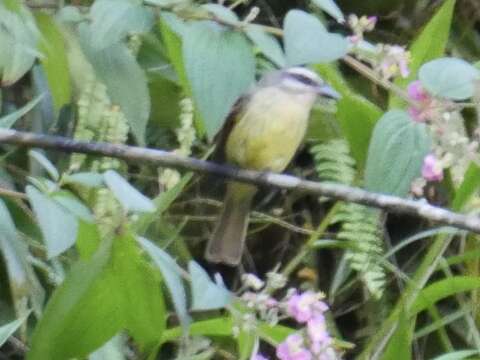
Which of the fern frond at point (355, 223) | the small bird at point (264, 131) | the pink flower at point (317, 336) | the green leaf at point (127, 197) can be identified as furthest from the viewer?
the small bird at point (264, 131)

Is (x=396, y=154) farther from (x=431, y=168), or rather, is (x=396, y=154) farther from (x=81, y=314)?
(x=81, y=314)

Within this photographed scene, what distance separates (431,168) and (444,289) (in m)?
0.60

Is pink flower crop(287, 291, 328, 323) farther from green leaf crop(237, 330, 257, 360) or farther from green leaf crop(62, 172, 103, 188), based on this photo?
green leaf crop(62, 172, 103, 188)

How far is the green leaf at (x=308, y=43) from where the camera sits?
117 cm

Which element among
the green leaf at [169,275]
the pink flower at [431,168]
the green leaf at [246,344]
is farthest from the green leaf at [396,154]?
the green leaf at [246,344]

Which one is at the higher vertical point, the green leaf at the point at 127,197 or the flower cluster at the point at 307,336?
the green leaf at the point at 127,197

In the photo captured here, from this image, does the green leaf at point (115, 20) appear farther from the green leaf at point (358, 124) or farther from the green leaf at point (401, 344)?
the green leaf at point (401, 344)

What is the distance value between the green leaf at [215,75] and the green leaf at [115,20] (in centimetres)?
7

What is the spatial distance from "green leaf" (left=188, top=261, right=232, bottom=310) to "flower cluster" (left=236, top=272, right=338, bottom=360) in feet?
0.51

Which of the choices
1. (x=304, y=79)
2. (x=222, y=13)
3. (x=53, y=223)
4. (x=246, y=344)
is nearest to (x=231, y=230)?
(x=304, y=79)

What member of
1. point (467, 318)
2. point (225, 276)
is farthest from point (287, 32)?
point (225, 276)

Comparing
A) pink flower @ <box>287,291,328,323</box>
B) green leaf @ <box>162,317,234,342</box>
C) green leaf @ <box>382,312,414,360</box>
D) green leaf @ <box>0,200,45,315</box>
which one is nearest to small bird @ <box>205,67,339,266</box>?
green leaf @ <box>162,317,234,342</box>

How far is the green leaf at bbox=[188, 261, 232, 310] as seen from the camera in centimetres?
120

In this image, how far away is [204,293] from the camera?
121 cm
